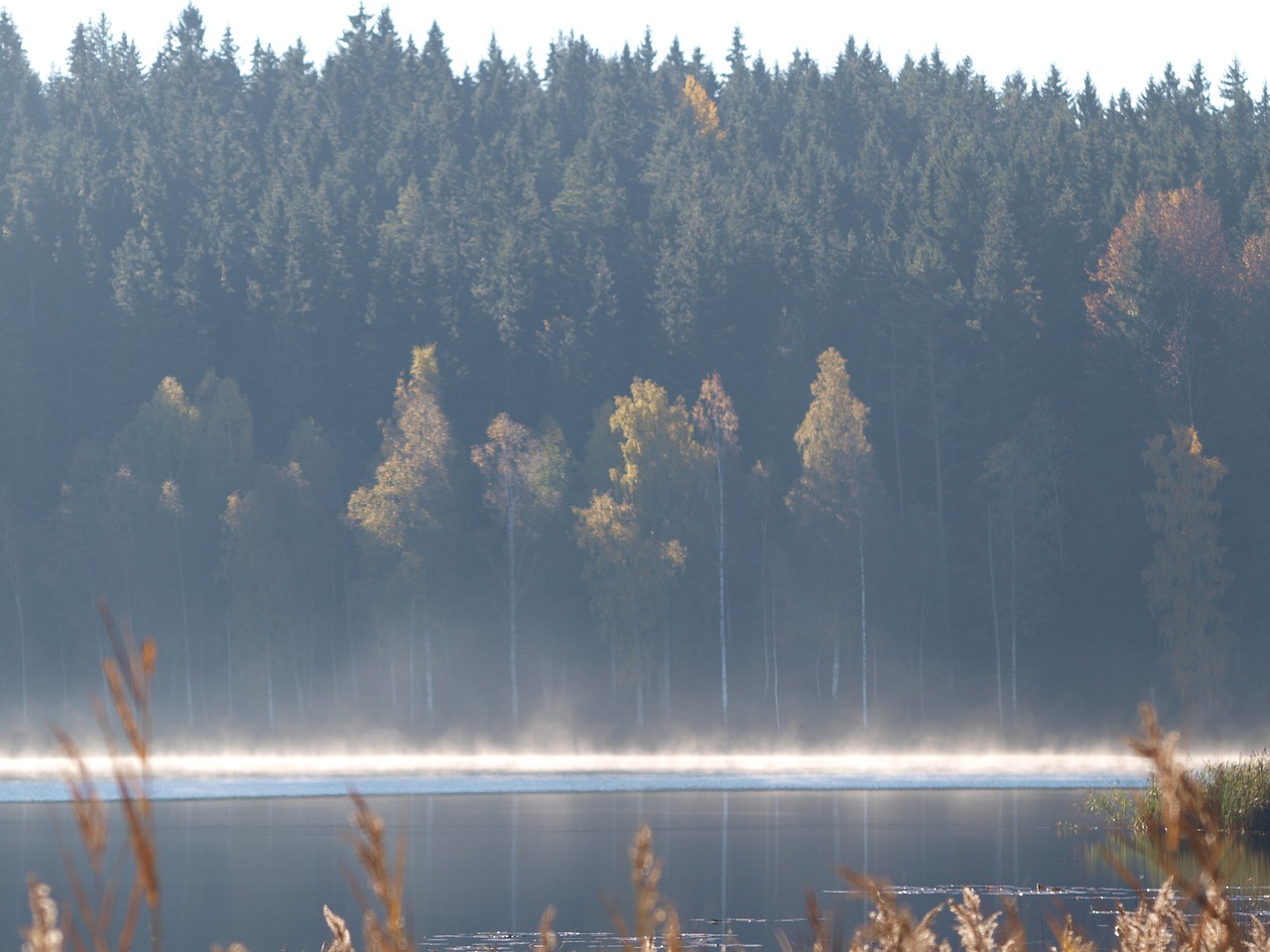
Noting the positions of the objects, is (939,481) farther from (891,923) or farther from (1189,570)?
(891,923)

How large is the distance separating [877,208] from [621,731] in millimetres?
27931

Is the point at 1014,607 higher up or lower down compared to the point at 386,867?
higher up

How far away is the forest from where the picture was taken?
205 ft

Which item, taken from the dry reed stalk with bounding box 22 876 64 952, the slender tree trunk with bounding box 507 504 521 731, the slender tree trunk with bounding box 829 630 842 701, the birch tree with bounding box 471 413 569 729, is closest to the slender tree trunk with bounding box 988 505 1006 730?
the slender tree trunk with bounding box 829 630 842 701

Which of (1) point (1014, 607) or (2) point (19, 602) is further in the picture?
(2) point (19, 602)

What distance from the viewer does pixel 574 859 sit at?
23.8 m

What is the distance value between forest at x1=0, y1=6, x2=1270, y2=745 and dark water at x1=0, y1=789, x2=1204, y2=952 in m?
26.2

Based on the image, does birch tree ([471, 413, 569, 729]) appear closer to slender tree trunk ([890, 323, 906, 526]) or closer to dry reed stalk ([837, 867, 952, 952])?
slender tree trunk ([890, 323, 906, 526])

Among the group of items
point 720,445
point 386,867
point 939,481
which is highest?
point 720,445

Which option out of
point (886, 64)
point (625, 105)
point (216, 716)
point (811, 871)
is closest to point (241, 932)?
point (811, 871)

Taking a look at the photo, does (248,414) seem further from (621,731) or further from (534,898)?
(534,898)

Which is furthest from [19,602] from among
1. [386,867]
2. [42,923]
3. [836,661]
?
[42,923]

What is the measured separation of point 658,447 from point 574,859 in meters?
36.8

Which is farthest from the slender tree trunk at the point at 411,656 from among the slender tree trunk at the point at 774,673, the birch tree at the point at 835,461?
the birch tree at the point at 835,461
